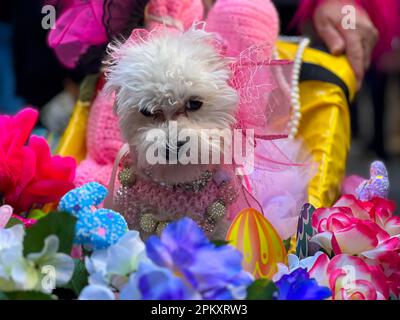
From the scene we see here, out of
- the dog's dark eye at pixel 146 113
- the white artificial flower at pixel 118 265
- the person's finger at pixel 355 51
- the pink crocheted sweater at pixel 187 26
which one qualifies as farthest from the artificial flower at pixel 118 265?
the person's finger at pixel 355 51

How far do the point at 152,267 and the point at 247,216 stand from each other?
0.74 feet

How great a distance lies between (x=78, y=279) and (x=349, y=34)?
836mm

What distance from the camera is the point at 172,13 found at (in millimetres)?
1096

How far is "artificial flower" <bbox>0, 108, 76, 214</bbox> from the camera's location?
0.83 meters

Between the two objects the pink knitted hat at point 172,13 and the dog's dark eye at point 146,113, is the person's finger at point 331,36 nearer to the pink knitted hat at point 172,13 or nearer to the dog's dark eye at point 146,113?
the pink knitted hat at point 172,13

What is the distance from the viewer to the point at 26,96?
175cm

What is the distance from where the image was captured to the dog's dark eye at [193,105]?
78 cm

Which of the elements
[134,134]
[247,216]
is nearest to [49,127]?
[134,134]

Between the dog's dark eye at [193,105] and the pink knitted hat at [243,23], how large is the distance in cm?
28

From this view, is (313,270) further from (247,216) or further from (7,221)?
(7,221)

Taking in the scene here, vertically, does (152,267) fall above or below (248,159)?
above

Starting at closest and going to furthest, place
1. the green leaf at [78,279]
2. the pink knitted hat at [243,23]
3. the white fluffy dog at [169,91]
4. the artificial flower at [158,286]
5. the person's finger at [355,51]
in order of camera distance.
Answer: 1. the artificial flower at [158,286]
2. the green leaf at [78,279]
3. the white fluffy dog at [169,91]
4. the pink knitted hat at [243,23]
5. the person's finger at [355,51]

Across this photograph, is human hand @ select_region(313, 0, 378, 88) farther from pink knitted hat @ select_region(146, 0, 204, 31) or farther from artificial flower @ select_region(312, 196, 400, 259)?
artificial flower @ select_region(312, 196, 400, 259)

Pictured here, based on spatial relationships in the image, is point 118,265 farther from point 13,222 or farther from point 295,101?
point 295,101
